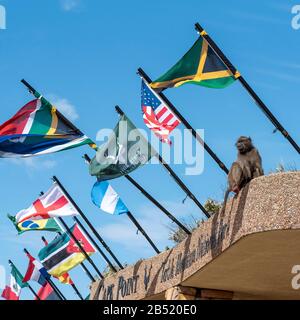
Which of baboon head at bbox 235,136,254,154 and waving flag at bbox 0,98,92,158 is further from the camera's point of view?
waving flag at bbox 0,98,92,158

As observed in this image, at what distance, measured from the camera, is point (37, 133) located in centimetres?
1850

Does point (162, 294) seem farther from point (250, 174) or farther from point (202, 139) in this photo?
point (250, 174)

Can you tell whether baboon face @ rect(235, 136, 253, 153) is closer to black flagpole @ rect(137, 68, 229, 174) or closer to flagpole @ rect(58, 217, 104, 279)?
black flagpole @ rect(137, 68, 229, 174)

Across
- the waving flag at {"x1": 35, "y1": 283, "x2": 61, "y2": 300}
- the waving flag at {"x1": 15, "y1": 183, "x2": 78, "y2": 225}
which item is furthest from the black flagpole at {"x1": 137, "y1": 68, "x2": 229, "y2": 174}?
the waving flag at {"x1": 35, "y1": 283, "x2": 61, "y2": 300}

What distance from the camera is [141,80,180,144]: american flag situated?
1616 centimetres

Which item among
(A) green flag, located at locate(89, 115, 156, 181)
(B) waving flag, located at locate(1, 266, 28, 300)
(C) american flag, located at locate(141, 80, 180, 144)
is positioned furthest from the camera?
(B) waving flag, located at locate(1, 266, 28, 300)

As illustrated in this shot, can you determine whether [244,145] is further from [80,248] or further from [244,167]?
[80,248]

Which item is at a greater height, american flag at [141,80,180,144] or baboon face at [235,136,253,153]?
american flag at [141,80,180,144]

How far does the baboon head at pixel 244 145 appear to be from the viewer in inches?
556

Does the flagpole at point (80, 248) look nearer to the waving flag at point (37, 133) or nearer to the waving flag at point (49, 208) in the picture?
the waving flag at point (49, 208)

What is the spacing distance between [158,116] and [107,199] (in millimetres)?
4098

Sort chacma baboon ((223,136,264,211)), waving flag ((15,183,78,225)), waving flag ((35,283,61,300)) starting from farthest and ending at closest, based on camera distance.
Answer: waving flag ((35,283,61,300)) → waving flag ((15,183,78,225)) → chacma baboon ((223,136,264,211))

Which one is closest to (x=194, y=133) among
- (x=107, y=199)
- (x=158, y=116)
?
(x=158, y=116)
